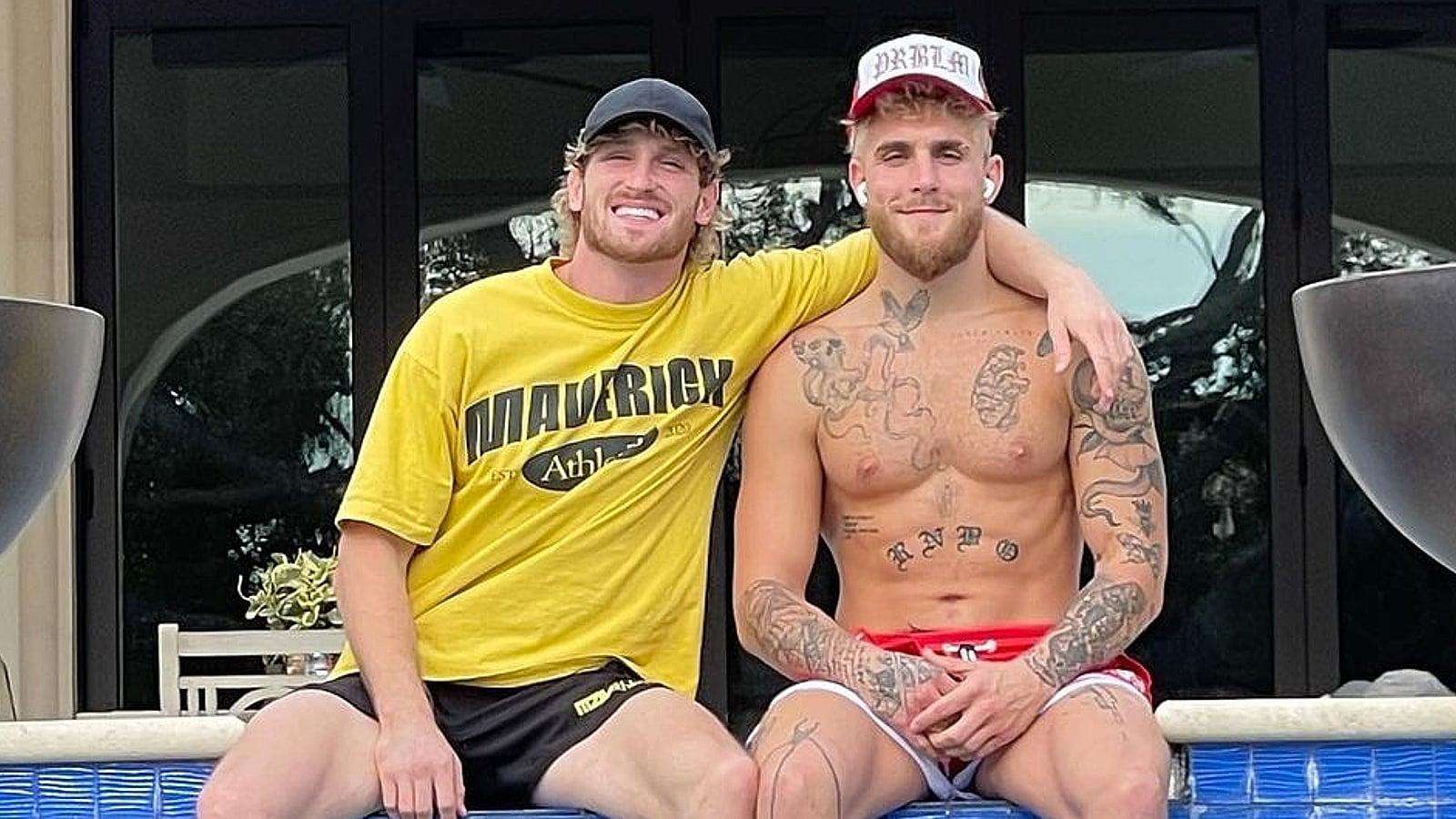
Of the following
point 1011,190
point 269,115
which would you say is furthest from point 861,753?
point 269,115

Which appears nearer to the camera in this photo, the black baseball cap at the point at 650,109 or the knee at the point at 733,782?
the knee at the point at 733,782

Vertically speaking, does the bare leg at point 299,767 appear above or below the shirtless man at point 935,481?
below

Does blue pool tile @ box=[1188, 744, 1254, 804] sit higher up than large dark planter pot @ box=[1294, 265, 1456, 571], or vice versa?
large dark planter pot @ box=[1294, 265, 1456, 571]

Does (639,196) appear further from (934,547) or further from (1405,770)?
(1405,770)

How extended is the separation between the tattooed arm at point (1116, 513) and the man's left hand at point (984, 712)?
0.26 ft

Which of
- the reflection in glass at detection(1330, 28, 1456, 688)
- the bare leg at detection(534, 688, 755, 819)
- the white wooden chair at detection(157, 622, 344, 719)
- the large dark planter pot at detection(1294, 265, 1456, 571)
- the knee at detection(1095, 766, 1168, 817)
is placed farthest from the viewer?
the reflection in glass at detection(1330, 28, 1456, 688)

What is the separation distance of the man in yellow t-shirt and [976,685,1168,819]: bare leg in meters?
0.38

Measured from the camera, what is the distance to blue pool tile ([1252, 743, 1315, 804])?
2533 millimetres

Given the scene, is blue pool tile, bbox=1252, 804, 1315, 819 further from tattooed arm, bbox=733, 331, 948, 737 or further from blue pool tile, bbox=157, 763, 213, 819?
blue pool tile, bbox=157, 763, 213, 819

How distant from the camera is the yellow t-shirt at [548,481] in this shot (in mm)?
2814

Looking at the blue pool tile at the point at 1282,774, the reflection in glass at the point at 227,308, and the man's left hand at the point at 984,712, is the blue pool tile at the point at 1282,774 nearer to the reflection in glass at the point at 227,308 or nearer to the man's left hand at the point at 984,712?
the man's left hand at the point at 984,712

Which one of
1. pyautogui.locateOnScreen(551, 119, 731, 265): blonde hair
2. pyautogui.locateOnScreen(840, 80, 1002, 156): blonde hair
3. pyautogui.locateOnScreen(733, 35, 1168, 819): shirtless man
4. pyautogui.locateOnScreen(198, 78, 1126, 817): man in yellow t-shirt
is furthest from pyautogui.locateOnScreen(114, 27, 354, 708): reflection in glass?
pyautogui.locateOnScreen(840, 80, 1002, 156): blonde hair

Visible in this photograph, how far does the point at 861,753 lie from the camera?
8.48 feet

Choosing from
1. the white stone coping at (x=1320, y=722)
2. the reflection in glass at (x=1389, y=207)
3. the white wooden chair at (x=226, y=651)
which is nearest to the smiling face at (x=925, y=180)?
the white stone coping at (x=1320, y=722)
